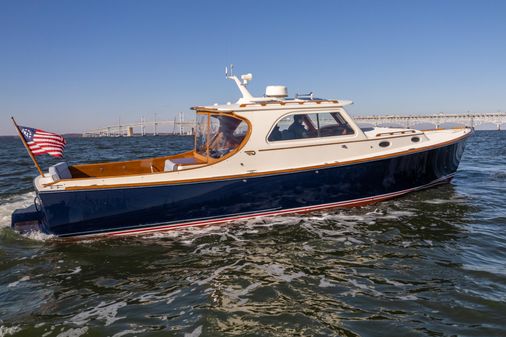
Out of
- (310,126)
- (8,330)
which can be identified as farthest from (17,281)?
(310,126)

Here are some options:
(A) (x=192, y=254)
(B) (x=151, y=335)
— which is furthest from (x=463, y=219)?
(B) (x=151, y=335)

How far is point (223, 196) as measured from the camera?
8188mm

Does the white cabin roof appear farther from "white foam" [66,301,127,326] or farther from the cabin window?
"white foam" [66,301,127,326]

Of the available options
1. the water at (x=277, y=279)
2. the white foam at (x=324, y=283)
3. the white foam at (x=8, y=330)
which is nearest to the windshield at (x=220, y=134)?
the water at (x=277, y=279)

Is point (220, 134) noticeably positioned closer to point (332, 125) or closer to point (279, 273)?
point (332, 125)

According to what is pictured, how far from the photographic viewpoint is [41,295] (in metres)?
5.39

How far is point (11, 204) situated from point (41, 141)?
422 centimetres

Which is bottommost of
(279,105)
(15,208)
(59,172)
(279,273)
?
(279,273)

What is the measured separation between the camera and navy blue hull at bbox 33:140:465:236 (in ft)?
24.4

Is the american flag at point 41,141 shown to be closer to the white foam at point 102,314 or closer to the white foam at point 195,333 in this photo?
the white foam at point 102,314

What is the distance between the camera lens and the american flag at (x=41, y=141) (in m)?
7.30

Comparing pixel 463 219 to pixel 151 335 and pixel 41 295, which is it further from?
pixel 41 295

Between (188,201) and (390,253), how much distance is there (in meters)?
4.20

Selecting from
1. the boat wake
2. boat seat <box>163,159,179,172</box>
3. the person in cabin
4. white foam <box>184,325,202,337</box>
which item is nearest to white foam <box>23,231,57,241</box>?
the boat wake
